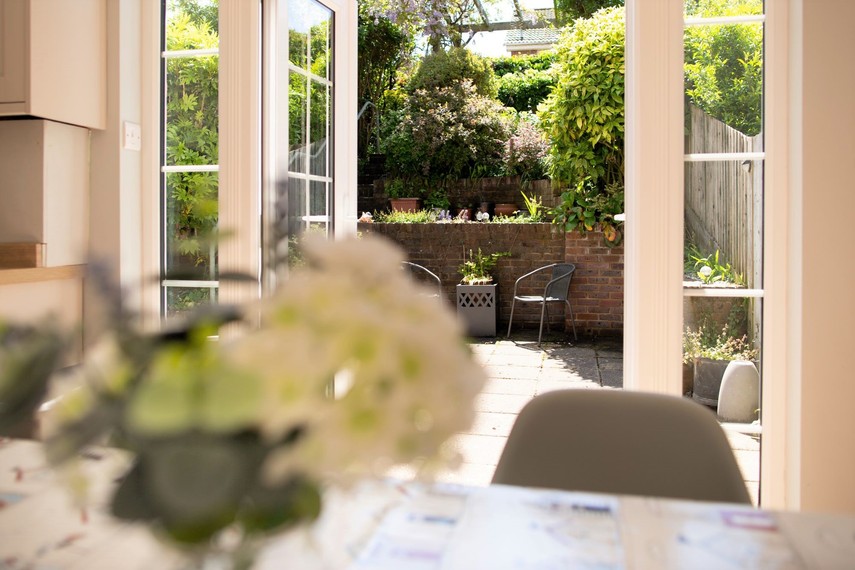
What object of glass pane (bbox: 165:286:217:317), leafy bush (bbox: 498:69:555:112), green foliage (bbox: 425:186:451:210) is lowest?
glass pane (bbox: 165:286:217:317)

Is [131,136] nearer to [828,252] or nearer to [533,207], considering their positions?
[828,252]

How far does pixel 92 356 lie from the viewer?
0.64 meters

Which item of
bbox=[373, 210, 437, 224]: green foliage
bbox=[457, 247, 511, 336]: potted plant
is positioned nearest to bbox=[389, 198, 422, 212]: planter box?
bbox=[373, 210, 437, 224]: green foliage

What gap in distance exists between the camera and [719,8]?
2.68 meters

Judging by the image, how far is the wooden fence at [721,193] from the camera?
2.63 meters

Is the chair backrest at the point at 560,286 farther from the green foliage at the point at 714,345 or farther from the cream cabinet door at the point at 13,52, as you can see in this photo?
the cream cabinet door at the point at 13,52

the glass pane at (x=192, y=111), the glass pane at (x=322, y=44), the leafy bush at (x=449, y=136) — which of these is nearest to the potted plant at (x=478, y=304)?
the leafy bush at (x=449, y=136)

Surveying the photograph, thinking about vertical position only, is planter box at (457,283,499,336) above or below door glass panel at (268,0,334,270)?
below

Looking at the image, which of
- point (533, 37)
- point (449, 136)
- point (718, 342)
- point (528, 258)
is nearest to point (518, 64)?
point (449, 136)

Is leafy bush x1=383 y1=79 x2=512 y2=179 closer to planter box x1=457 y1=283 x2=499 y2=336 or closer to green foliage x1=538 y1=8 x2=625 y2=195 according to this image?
green foliage x1=538 y1=8 x2=625 y2=195

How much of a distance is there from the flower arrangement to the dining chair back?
6327mm

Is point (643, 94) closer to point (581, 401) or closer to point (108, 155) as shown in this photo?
point (581, 401)

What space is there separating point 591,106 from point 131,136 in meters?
4.73

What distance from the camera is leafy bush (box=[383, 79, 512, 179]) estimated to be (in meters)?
9.96
